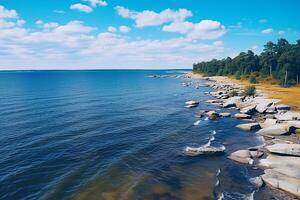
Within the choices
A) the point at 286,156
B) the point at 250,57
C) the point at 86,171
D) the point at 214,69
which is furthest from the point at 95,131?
the point at 214,69

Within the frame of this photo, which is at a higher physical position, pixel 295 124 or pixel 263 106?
pixel 263 106

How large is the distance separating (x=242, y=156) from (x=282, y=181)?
7.77 m

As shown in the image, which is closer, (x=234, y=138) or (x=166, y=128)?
(x=234, y=138)

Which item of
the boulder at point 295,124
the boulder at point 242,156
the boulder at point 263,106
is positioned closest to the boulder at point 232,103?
the boulder at point 263,106

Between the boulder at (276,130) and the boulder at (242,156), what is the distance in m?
10.4

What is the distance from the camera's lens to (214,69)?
197125mm

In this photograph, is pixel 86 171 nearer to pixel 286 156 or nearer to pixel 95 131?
pixel 95 131

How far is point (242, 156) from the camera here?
34.2 m

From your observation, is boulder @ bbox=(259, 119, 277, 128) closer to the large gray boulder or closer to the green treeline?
the large gray boulder

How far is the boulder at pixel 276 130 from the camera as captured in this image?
42.9m

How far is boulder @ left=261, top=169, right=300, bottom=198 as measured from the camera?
25.2m

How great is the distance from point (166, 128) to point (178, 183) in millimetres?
22135

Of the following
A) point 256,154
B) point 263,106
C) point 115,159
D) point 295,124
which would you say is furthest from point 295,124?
point 115,159

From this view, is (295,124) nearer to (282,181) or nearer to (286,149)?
(286,149)
